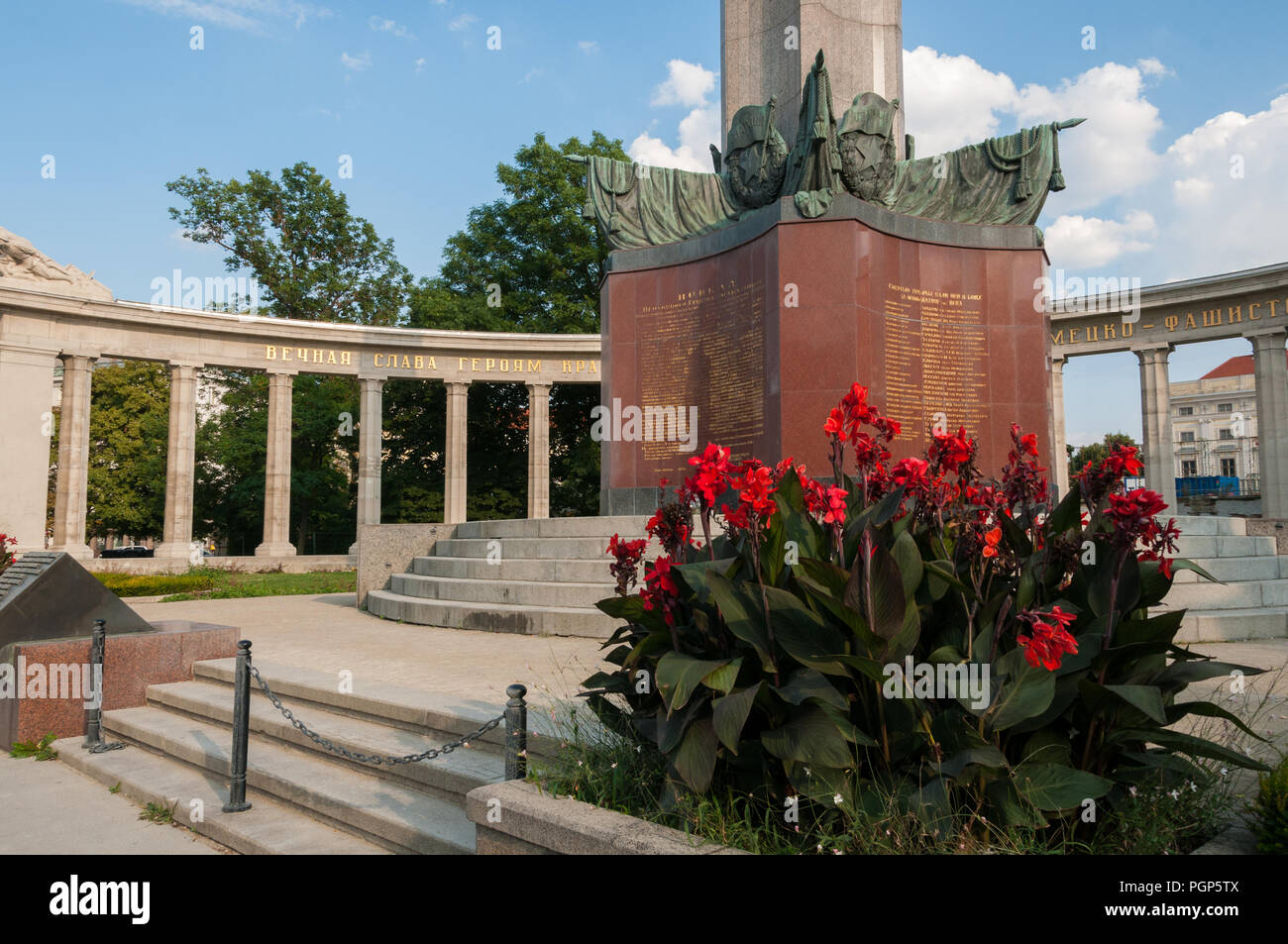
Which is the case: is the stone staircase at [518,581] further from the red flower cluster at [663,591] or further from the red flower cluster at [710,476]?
the red flower cluster at [710,476]

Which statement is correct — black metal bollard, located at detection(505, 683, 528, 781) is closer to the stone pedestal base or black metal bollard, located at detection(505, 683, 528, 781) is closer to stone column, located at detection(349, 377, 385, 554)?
stone column, located at detection(349, 377, 385, 554)

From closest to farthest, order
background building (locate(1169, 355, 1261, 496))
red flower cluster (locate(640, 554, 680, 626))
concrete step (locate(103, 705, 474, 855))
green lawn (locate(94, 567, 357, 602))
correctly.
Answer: red flower cluster (locate(640, 554, 680, 626)) → concrete step (locate(103, 705, 474, 855)) → green lawn (locate(94, 567, 357, 602)) → background building (locate(1169, 355, 1261, 496))

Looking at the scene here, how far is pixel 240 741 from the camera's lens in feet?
22.0

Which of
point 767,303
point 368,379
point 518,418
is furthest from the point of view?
point 518,418

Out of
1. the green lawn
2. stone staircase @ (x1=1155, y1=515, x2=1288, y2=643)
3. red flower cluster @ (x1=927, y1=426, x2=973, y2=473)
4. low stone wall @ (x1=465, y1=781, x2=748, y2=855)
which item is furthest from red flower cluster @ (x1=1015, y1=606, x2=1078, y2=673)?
the green lawn

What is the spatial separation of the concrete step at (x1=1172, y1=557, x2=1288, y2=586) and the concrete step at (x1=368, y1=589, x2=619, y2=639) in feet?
28.8

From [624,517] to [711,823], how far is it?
1163 centimetres

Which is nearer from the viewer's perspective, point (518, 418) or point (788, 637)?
point (788, 637)

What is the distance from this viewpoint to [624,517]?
15.3 metres

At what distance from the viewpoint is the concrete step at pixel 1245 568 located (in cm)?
1249

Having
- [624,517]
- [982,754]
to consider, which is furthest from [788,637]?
[624,517]

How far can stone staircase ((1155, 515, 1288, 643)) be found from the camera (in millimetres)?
10781

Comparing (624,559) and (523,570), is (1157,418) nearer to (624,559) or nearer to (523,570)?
(523,570)
